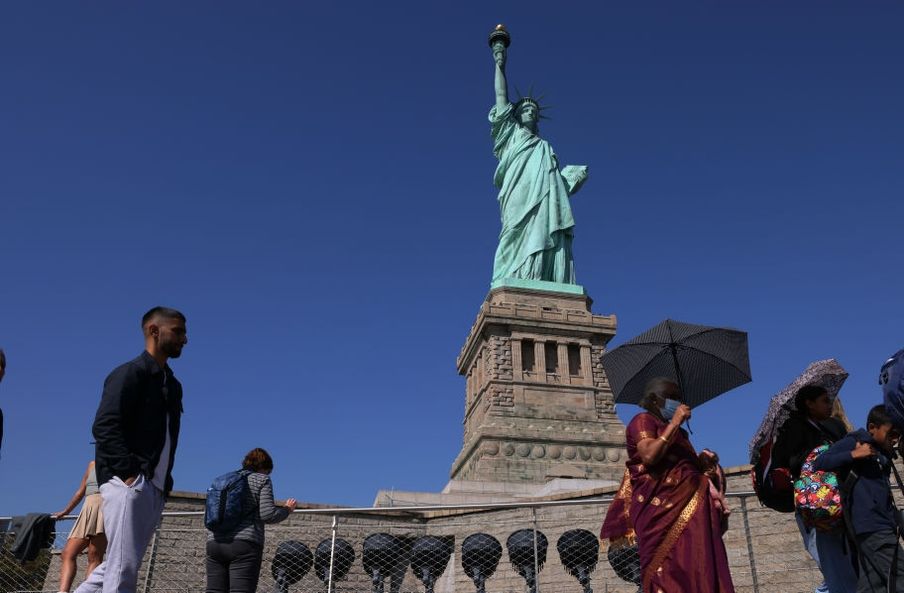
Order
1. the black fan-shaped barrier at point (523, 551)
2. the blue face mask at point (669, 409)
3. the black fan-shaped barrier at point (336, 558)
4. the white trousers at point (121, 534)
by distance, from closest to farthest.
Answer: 1. the white trousers at point (121, 534)
2. the blue face mask at point (669, 409)
3. the black fan-shaped barrier at point (523, 551)
4. the black fan-shaped barrier at point (336, 558)

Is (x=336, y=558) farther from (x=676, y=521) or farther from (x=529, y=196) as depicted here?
(x=529, y=196)

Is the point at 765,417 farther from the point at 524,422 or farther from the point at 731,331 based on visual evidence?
the point at 524,422

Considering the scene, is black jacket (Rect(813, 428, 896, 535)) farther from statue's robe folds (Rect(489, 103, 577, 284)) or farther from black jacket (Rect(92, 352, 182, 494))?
statue's robe folds (Rect(489, 103, 577, 284))

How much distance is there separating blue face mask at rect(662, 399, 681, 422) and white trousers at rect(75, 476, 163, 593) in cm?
292

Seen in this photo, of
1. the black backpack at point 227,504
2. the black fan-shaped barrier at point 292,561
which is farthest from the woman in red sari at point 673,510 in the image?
the black fan-shaped barrier at point 292,561

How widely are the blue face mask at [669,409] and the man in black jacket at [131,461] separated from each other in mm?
2836

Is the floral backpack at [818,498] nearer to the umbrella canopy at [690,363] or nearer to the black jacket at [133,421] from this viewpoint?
the umbrella canopy at [690,363]

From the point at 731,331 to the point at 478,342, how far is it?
73.0ft

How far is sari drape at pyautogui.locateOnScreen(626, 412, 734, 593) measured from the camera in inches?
157

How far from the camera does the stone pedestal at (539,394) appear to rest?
24.3m

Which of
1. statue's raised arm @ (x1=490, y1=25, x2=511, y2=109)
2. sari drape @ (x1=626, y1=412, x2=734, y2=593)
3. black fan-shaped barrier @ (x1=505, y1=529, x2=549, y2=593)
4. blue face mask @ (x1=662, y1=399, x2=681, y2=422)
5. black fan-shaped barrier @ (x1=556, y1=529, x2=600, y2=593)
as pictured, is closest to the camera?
sari drape @ (x1=626, y1=412, x2=734, y2=593)

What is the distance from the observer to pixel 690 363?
5.97 m

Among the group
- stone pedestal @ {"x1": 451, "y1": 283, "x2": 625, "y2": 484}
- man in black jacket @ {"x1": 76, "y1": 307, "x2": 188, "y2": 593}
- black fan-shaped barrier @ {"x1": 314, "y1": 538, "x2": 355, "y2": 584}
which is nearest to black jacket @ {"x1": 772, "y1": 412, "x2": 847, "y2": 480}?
man in black jacket @ {"x1": 76, "y1": 307, "x2": 188, "y2": 593}

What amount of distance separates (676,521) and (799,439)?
119cm
